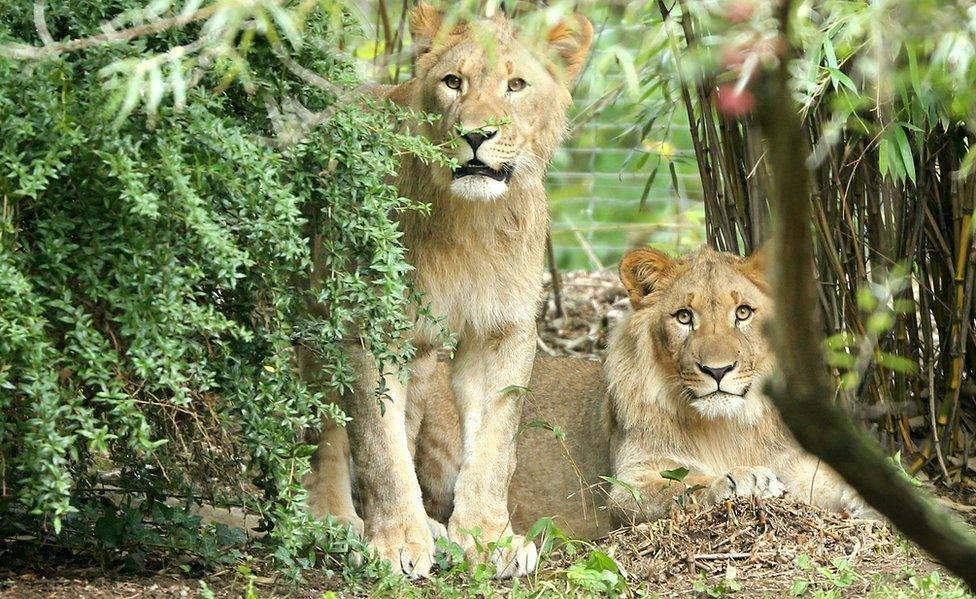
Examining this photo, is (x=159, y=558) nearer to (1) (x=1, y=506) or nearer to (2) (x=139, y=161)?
(1) (x=1, y=506)

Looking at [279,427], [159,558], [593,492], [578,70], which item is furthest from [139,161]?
[593,492]

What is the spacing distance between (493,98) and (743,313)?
121cm

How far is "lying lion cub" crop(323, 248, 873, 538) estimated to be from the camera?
455 cm

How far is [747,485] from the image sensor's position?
4.52 meters

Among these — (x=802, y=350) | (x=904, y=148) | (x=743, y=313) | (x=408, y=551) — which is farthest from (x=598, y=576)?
(x=802, y=350)

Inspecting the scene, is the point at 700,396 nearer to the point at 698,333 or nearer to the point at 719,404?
the point at 719,404

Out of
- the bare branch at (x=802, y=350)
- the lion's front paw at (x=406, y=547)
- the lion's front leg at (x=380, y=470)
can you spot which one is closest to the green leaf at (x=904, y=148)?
the lion's front leg at (x=380, y=470)

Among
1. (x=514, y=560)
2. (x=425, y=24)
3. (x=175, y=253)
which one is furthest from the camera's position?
(x=425, y=24)

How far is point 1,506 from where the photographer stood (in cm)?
355

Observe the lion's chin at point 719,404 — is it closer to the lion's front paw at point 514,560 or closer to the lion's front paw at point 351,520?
the lion's front paw at point 514,560

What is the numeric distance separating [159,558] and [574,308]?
3.99 m

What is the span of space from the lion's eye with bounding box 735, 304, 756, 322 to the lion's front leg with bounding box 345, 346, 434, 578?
1.29 metres

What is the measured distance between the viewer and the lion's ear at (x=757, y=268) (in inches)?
187

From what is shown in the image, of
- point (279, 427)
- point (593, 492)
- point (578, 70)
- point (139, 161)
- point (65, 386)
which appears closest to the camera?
point (139, 161)
